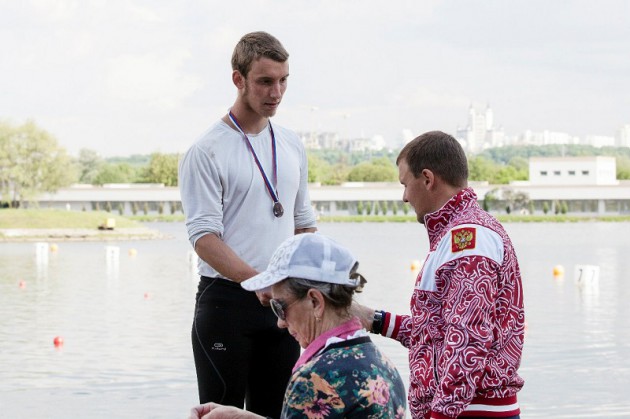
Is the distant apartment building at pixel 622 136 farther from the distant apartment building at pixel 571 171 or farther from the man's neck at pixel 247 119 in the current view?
the man's neck at pixel 247 119

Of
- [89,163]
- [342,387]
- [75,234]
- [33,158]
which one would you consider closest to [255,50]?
[342,387]

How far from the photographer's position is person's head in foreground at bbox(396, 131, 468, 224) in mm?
3184

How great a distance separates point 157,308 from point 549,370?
838 centimetres

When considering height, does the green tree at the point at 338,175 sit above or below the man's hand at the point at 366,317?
above

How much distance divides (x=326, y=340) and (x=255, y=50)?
59.1 inches

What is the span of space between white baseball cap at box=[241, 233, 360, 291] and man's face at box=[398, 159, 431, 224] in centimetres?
57

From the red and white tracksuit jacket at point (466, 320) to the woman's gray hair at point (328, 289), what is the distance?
457 millimetres

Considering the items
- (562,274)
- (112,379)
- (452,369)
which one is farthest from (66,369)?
(562,274)

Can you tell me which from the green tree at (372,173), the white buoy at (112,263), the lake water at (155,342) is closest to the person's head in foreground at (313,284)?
the lake water at (155,342)

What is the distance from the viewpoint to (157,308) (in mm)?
17656

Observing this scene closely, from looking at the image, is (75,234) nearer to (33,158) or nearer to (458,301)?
(33,158)

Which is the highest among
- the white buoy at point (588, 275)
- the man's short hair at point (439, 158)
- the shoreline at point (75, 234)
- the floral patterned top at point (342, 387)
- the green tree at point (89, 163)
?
the green tree at point (89, 163)

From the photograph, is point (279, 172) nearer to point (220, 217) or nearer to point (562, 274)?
point (220, 217)

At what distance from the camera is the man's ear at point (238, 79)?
155 inches
